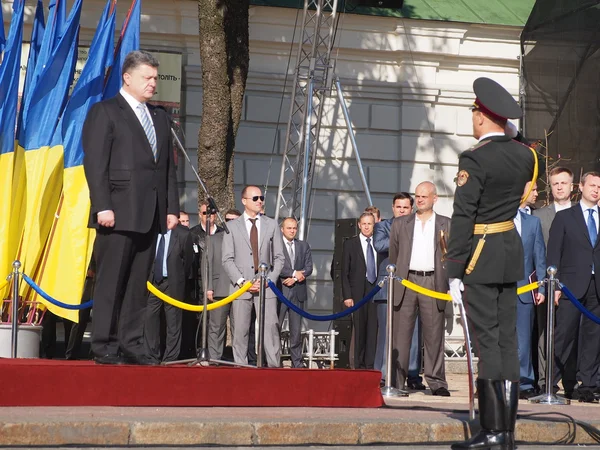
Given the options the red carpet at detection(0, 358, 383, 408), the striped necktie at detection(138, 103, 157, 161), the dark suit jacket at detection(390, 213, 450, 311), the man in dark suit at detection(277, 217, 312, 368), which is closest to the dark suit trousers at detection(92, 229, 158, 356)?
the red carpet at detection(0, 358, 383, 408)

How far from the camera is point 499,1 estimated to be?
20531 millimetres

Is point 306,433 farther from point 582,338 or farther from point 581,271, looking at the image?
point 582,338

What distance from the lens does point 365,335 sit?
13828 mm

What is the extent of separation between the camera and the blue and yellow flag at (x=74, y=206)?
38.2ft

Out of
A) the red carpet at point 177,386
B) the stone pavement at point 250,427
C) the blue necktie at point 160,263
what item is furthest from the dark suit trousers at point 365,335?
the stone pavement at point 250,427

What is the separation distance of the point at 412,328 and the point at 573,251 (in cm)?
159

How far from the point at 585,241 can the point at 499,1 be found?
10.6 meters

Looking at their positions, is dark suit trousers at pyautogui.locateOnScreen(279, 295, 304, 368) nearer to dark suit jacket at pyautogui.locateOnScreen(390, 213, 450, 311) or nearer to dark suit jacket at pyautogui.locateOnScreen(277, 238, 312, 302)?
dark suit jacket at pyautogui.locateOnScreen(277, 238, 312, 302)

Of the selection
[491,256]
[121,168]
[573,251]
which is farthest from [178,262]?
[491,256]

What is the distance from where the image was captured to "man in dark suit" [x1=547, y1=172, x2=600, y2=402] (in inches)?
423

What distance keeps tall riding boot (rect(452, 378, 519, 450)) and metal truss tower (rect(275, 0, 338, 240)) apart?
9.58m

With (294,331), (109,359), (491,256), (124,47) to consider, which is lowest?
(294,331)

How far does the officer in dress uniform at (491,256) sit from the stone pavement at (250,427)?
501 millimetres

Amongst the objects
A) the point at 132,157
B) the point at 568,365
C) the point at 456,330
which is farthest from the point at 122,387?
the point at 456,330
